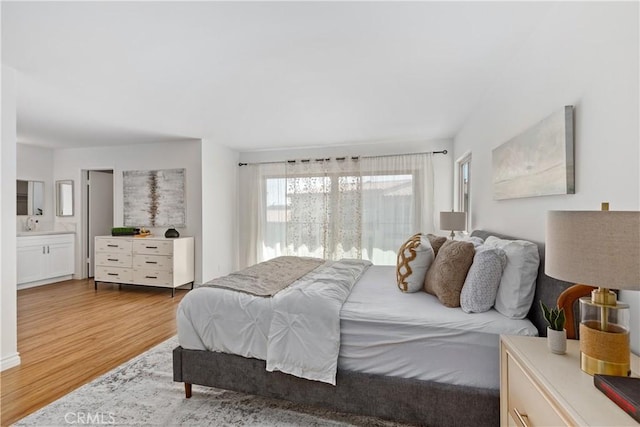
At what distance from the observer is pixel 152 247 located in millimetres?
4816

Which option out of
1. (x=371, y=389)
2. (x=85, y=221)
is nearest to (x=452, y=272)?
(x=371, y=389)

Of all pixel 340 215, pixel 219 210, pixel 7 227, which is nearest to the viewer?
pixel 7 227

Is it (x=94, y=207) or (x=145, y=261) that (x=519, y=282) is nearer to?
(x=145, y=261)

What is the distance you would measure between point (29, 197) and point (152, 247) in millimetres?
2786

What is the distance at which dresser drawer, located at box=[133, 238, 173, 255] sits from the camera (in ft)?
15.5

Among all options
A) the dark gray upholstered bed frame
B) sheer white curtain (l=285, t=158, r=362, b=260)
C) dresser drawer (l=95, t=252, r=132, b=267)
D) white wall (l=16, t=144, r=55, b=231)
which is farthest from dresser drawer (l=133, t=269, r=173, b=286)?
the dark gray upholstered bed frame

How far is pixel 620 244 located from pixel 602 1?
1161 millimetres

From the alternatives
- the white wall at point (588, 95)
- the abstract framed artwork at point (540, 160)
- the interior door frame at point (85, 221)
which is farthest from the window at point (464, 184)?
the interior door frame at point (85, 221)

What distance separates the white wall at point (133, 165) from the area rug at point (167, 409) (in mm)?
2993

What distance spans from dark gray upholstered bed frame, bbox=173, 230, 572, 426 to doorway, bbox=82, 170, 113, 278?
16.5 feet

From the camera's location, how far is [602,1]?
1.34 m

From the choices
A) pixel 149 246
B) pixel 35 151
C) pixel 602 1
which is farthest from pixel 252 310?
pixel 35 151

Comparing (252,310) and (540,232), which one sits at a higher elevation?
(540,232)

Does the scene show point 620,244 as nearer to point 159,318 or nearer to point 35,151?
point 159,318
